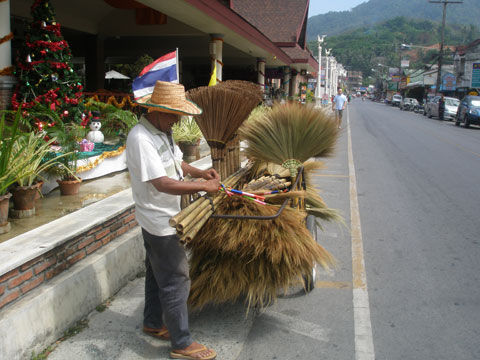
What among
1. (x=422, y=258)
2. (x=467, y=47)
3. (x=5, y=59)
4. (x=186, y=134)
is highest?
(x=467, y=47)

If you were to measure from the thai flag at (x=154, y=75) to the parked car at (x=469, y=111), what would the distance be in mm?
24883

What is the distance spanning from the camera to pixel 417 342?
3.36 m

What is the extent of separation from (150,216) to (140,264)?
5.66ft

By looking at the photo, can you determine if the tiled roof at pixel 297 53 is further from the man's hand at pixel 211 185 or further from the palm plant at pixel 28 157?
the man's hand at pixel 211 185

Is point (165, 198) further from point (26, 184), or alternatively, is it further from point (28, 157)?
point (26, 184)

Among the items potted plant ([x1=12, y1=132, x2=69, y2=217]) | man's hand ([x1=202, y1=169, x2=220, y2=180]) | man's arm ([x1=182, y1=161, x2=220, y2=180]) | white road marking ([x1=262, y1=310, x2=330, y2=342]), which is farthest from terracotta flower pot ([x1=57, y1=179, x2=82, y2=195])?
white road marking ([x1=262, y1=310, x2=330, y2=342])

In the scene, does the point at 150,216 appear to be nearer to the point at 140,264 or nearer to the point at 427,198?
the point at 140,264

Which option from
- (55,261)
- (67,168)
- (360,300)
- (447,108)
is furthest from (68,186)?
(447,108)

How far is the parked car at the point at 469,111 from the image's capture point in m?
24.7

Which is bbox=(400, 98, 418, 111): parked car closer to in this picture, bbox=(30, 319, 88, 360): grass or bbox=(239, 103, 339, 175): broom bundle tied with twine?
bbox=(239, 103, 339, 175): broom bundle tied with twine

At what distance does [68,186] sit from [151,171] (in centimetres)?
255

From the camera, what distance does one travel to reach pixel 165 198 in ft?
9.77

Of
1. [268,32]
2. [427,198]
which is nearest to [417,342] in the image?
[427,198]

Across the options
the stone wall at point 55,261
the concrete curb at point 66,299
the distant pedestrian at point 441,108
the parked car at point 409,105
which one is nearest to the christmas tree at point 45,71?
the stone wall at point 55,261
